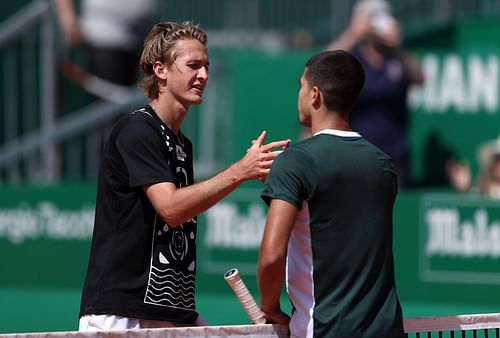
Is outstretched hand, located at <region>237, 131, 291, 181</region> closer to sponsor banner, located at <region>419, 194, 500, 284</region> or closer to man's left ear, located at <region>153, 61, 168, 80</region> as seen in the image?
man's left ear, located at <region>153, 61, 168, 80</region>

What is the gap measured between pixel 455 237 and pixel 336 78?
6808 mm

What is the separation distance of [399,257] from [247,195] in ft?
5.17

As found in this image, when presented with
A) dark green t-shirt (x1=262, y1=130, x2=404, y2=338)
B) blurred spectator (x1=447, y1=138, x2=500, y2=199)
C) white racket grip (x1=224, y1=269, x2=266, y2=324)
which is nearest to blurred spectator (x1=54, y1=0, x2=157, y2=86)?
blurred spectator (x1=447, y1=138, x2=500, y2=199)

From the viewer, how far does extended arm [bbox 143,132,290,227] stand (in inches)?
148

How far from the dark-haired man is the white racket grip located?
0.09 m

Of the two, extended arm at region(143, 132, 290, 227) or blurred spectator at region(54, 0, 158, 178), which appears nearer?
extended arm at region(143, 132, 290, 227)

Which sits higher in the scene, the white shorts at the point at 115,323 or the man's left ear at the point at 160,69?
the man's left ear at the point at 160,69

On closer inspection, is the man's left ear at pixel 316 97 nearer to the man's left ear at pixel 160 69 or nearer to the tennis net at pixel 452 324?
the man's left ear at pixel 160 69

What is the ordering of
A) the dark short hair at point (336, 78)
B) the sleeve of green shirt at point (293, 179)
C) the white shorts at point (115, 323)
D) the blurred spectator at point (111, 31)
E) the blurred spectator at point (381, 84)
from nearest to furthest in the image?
the sleeve of green shirt at point (293, 179), the dark short hair at point (336, 78), the white shorts at point (115, 323), the blurred spectator at point (381, 84), the blurred spectator at point (111, 31)

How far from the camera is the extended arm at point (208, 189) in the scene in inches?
148

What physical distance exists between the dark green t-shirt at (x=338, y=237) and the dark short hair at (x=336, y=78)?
0.10 meters

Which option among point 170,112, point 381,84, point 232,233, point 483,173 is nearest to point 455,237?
point 483,173

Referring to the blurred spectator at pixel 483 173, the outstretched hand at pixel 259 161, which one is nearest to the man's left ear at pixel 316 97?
the outstretched hand at pixel 259 161

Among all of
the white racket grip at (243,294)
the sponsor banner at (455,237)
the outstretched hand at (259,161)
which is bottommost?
the sponsor banner at (455,237)
